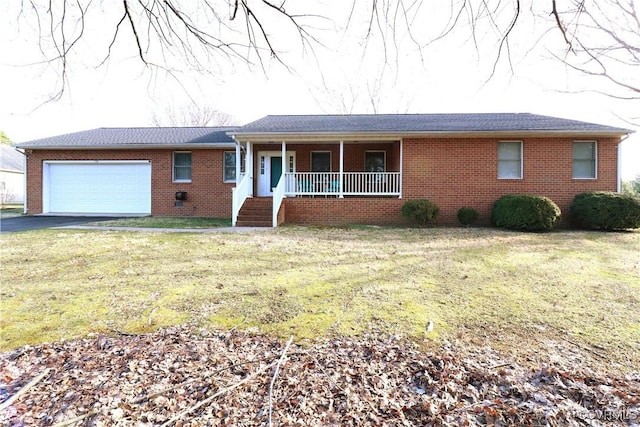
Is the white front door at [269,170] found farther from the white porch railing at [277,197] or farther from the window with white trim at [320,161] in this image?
the white porch railing at [277,197]

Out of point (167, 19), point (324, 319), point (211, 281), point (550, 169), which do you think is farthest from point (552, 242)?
point (167, 19)

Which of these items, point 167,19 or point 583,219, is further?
point 583,219

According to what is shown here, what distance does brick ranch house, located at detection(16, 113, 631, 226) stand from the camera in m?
11.5

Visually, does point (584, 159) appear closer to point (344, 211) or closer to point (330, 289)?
point (344, 211)

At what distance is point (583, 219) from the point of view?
10.6m

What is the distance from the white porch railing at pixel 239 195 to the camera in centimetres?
1093

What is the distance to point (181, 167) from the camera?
14617mm

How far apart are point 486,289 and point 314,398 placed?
320 centimetres

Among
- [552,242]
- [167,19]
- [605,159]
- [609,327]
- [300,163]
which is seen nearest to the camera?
[609,327]

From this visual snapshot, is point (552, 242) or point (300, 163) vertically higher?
point (300, 163)

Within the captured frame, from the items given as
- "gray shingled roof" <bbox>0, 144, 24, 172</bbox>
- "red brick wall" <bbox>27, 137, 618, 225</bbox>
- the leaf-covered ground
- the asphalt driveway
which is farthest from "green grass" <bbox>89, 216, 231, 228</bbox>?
"gray shingled roof" <bbox>0, 144, 24, 172</bbox>

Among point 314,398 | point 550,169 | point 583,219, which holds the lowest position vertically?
point 314,398

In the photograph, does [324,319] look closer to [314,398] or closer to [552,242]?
[314,398]

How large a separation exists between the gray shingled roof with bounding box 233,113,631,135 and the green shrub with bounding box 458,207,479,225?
2670mm
